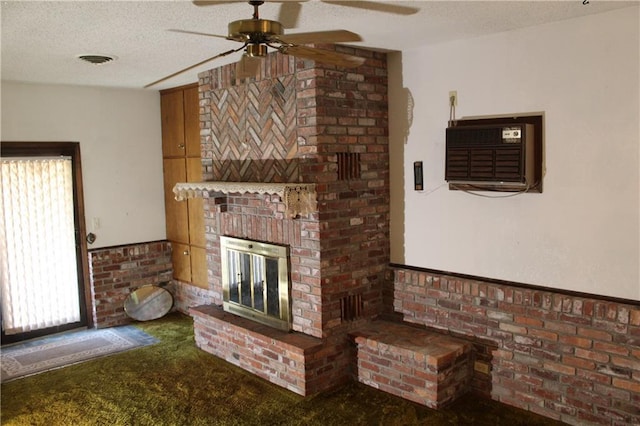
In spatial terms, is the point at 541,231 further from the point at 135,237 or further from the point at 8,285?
the point at 8,285

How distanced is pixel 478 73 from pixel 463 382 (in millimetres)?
2101

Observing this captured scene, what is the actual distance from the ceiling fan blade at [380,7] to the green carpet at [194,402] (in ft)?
8.04

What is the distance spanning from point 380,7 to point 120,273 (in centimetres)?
422

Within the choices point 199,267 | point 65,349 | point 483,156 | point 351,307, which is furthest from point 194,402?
point 483,156

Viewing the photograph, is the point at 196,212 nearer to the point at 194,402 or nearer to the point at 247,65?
the point at 194,402

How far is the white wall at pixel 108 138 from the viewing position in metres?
5.27

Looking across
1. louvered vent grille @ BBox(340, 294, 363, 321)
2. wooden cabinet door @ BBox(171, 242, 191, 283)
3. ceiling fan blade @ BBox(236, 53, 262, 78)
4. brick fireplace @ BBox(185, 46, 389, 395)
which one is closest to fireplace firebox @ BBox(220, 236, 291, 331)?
brick fireplace @ BBox(185, 46, 389, 395)

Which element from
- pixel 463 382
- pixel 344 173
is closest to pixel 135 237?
pixel 344 173

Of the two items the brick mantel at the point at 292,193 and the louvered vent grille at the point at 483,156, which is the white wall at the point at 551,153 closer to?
the louvered vent grille at the point at 483,156

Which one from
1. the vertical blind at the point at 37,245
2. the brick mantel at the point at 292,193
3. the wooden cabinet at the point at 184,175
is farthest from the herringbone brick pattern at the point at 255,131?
the vertical blind at the point at 37,245

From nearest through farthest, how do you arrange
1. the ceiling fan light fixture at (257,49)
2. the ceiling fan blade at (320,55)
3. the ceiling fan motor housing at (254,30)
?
the ceiling fan motor housing at (254,30), the ceiling fan light fixture at (257,49), the ceiling fan blade at (320,55)

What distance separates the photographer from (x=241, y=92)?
4465 mm

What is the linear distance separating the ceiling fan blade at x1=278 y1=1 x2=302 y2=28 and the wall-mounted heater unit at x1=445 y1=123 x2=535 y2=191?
1.29 metres

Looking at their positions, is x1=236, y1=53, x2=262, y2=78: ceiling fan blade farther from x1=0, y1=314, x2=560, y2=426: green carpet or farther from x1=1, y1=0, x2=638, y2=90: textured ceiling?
x1=0, y1=314, x2=560, y2=426: green carpet
